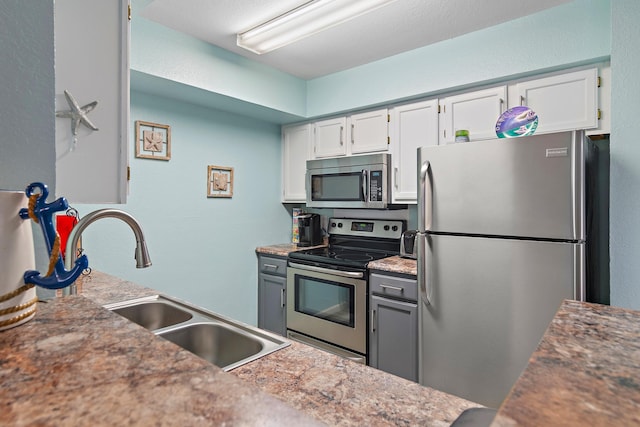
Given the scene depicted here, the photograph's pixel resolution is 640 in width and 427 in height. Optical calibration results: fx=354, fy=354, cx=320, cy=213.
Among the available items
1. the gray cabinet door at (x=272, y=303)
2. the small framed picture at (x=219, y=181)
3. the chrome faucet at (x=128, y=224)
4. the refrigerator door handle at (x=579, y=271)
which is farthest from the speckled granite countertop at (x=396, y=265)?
the chrome faucet at (x=128, y=224)

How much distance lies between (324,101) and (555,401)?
3.01 meters

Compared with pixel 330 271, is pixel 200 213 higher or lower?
higher

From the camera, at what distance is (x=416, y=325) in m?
2.23

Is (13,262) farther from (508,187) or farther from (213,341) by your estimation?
(508,187)

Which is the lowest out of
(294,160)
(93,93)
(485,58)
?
(93,93)

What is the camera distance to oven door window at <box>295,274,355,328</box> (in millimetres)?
2604

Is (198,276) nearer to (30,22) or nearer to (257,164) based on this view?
(257,164)

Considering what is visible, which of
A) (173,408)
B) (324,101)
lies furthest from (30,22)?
(324,101)

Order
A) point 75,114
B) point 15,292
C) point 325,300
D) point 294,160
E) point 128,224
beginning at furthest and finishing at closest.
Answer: point 294,160
point 325,300
point 75,114
point 128,224
point 15,292

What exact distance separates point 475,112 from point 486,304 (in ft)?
4.28

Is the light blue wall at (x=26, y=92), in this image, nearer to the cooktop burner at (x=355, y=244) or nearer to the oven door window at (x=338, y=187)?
the cooktop burner at (x=355, y=244)

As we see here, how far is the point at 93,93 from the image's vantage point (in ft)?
3.86

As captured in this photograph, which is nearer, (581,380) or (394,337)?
(581,380)

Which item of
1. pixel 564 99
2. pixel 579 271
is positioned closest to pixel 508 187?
pixel 579 271
